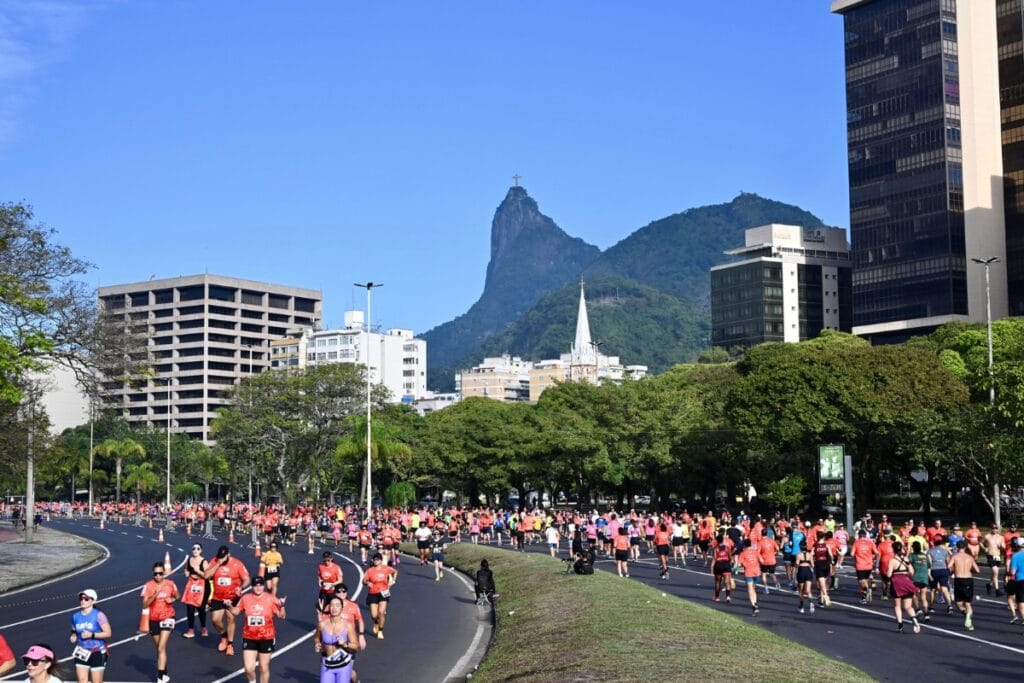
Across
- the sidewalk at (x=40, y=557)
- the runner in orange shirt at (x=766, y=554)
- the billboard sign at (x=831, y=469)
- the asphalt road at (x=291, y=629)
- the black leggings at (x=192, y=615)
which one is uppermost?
the billboard sign at (x=831, y=469)

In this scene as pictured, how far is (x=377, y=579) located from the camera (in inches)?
906

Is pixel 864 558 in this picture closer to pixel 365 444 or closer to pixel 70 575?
pixel 70 575

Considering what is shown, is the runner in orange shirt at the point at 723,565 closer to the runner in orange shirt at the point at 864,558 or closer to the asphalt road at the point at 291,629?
the runner in orange shirt at the point at 864,558

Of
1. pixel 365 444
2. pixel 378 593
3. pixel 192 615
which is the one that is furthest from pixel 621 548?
pixel 365 444

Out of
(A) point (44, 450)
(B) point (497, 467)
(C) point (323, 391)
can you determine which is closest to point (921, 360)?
(B) point (497, 467)

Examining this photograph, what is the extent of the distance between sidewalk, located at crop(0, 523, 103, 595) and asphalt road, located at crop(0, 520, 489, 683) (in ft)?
3.82

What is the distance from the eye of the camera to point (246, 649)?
1616 cm

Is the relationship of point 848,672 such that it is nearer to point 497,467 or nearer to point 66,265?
point 66,265

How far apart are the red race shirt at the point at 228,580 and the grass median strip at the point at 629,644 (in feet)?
14.9

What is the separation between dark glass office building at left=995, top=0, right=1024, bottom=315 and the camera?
400 feet

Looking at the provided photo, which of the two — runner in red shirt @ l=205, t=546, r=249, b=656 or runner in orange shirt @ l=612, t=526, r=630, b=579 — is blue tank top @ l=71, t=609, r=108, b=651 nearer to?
runner in red shirt @ l=205, t=546, r=249, b=656

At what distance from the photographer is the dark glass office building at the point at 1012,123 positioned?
4801 inches

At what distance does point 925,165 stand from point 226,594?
11739 centimetres

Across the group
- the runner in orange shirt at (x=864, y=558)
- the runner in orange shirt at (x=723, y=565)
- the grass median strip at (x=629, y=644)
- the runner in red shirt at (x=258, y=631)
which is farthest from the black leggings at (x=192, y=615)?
the runner in orange shirt at (x=864, y=558)
